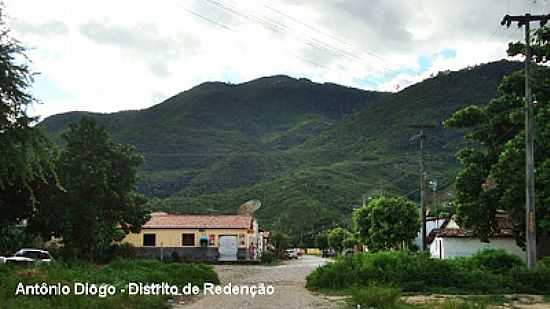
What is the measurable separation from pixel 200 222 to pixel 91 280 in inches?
1646

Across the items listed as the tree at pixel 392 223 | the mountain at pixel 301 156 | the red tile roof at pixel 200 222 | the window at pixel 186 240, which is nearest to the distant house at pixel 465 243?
the tree at pixel 392 223

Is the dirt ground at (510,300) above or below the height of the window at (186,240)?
below

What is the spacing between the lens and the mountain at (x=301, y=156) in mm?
90938

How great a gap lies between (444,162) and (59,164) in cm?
5735

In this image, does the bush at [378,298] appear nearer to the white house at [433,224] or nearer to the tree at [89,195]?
the tree at [89,195]

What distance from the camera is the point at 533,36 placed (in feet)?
93.5

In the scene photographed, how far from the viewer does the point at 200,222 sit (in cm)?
5900

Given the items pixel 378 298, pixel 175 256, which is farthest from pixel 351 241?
pixel 378 298

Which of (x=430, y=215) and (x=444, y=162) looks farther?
(x=444, y=162)

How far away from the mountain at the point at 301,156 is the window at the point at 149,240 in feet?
68.4

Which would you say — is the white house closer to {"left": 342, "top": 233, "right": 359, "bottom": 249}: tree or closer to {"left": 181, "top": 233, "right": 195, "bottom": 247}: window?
{"left": 342, "top": 233, "right": 359, "bottom": 249}: tree

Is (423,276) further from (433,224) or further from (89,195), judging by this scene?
(433,224)

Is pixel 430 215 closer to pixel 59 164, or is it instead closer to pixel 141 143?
pixel 59 164

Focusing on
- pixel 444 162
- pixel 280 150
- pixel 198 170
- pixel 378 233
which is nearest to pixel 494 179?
pixel 378 233
